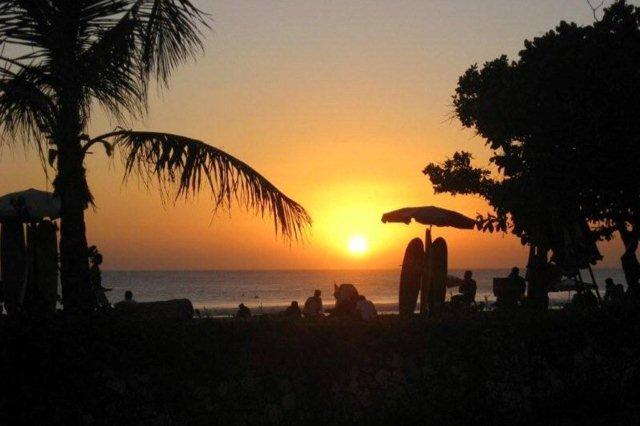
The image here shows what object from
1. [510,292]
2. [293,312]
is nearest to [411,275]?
[293,312]

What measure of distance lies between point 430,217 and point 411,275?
1.48 m

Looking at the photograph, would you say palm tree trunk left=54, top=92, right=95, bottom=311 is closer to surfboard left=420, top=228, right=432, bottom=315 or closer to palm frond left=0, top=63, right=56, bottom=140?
palm frond left=0, top=63, right=56, bottom=140

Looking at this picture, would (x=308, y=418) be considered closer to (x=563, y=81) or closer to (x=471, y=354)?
(x=471, y=354)

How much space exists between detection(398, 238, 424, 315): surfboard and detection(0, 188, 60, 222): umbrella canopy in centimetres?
771

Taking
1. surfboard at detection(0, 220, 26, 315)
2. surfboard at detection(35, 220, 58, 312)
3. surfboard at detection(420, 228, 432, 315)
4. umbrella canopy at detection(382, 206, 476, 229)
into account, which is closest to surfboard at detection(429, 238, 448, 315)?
surfboard at detection(420, 228, 432, 315)

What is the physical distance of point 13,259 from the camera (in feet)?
51.6

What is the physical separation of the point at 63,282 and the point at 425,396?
4.88 m

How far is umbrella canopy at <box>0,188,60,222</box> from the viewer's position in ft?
53.0

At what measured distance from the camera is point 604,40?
21625mm

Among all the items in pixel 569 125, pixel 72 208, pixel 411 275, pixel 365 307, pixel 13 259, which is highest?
pixel 569 125

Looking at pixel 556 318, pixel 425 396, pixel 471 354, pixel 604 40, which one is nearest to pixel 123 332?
pixel 425 396

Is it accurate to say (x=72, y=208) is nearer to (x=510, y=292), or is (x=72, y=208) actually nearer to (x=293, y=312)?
(x=293, y=312)

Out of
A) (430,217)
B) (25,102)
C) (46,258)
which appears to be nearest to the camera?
(25,102)

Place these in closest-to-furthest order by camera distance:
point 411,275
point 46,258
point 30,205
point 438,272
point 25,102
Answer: point 25,102 → point 46,258 → point 30,205 → point 438,272 → point 411,275
